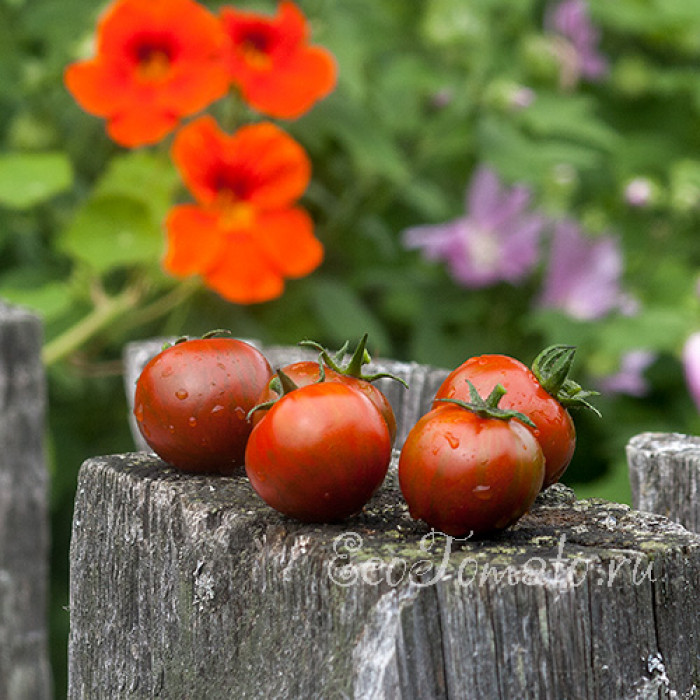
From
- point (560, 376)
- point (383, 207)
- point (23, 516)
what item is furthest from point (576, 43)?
point (560, 376)

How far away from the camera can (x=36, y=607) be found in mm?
1780

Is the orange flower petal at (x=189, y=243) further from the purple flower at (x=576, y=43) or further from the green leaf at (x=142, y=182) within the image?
the purple flower at (x=576, y=43)

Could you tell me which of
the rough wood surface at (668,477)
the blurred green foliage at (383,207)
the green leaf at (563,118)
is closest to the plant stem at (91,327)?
the blurred green foliage at (383,207)

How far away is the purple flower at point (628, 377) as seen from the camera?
2.56 metres

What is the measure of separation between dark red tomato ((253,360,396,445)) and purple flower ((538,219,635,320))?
5.86 feet

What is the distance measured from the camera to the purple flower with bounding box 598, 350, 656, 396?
2564 millimetres

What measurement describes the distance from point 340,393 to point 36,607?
1.11 meters

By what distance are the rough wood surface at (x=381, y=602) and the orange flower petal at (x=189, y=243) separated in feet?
3.44

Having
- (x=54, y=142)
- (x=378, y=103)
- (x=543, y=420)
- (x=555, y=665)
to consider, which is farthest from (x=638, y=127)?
(x=555, y=665)

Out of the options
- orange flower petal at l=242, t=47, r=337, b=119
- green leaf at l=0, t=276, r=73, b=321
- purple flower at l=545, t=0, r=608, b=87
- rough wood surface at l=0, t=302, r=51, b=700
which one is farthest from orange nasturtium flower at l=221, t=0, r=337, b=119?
purple flower at l=545, t=0, r=608, b=87

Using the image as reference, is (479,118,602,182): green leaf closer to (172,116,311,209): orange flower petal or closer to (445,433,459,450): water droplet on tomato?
(172,116,311,209): orange flower petal

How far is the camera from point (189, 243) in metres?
2.00

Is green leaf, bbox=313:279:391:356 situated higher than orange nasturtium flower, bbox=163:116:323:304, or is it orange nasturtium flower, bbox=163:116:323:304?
orange nasturtium flower, bbox=163:116:323:304

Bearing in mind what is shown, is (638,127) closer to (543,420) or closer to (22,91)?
(22,91)
